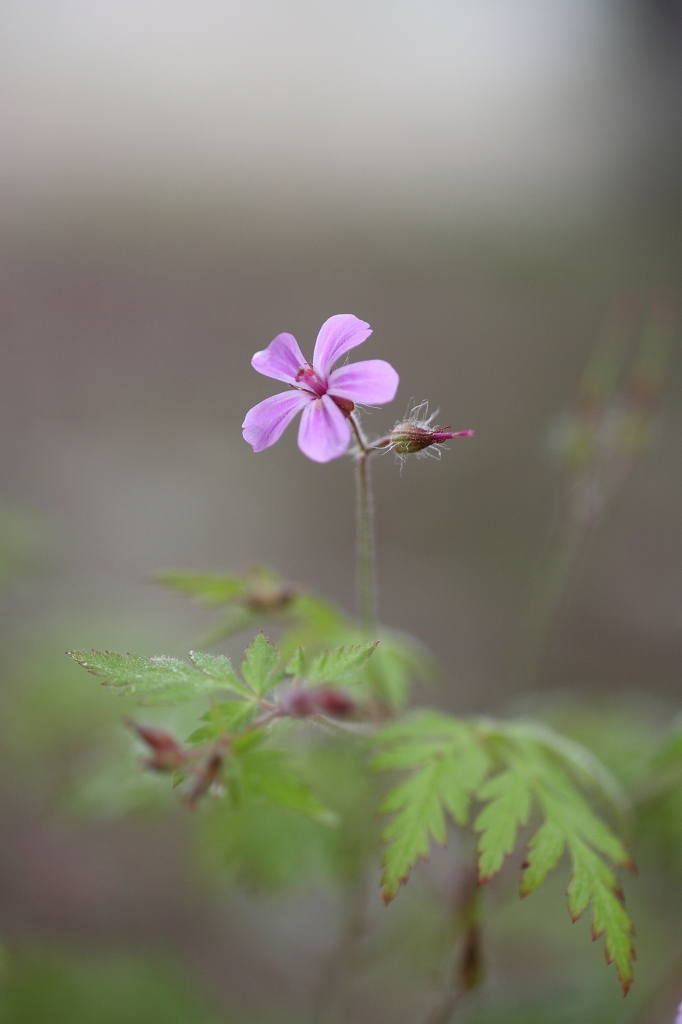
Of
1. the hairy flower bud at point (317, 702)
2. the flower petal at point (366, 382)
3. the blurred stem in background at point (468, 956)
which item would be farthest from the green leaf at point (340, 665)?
the blurred stem in background at point (468, 956)

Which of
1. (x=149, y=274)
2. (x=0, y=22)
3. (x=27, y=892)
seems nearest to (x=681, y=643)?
(x=27, y=892)

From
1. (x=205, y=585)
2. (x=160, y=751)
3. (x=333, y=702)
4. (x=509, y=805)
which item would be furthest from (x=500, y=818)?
(x=205, y=585)

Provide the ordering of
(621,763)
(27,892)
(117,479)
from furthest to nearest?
(117,479), (27,892), (621,763)

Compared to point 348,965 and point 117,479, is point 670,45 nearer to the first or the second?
point 117,479

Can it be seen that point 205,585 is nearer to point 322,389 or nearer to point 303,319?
point 322,389

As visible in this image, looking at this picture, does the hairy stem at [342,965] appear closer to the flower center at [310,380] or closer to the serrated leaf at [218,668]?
the serrated leaf at [218,668]

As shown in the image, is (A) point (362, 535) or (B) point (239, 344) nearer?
(A) point (362, 535)

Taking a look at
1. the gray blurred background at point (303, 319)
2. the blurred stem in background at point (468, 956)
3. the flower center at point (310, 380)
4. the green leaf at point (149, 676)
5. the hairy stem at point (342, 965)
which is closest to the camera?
the green leaf at point (149, 676)
